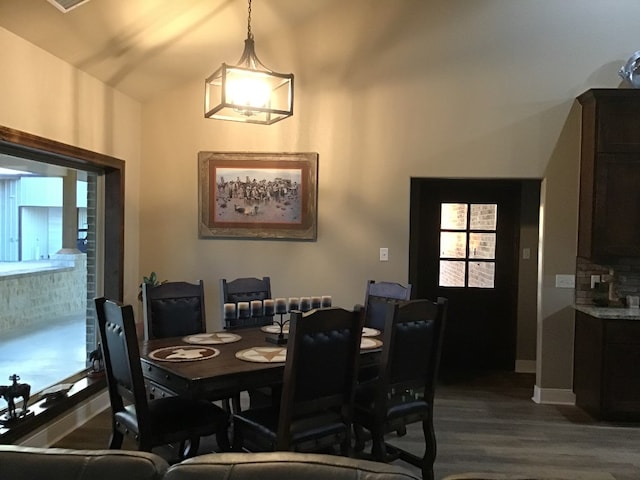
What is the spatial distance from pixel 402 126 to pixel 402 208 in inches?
28.7

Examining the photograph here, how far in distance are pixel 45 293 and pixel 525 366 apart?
15.3 feet

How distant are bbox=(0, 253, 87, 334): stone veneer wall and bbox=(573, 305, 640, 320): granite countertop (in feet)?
13.4

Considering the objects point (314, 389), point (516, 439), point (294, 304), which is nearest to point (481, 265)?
point (516, 439)

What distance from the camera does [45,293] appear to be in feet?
12.8

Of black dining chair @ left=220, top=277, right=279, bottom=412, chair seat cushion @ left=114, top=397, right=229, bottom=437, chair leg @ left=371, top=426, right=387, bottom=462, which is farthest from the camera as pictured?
black dining chair @ left=220, top=277, right=279, bottom=412

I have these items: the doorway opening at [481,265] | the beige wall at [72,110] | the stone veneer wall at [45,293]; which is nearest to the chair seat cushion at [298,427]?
the stone veneer wall at [45,293]

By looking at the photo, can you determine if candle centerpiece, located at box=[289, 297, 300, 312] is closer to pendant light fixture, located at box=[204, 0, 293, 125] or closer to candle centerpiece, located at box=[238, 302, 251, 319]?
candle centerpiece, located at box=[238, 302, 251, 319]

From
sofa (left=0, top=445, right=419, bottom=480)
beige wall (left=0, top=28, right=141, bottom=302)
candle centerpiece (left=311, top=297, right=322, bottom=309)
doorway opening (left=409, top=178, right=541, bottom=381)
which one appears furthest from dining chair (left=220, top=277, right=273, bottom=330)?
sofa (left=0, top=445, right=419, bottom=480)

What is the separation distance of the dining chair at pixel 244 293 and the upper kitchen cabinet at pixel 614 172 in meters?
2.69

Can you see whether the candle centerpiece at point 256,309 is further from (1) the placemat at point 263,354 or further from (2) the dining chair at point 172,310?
(2) the dining chair at point 172,310

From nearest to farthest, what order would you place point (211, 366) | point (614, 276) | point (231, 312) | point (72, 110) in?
1. point (211, 366)
2. point (231, 312)
3. point (72, 110)
4. point (614, 276)

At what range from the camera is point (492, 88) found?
15.5 ft

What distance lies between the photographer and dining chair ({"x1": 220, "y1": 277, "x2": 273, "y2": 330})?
4.04 meters

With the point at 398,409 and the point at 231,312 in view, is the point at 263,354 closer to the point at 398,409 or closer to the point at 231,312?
the point at 231,312
